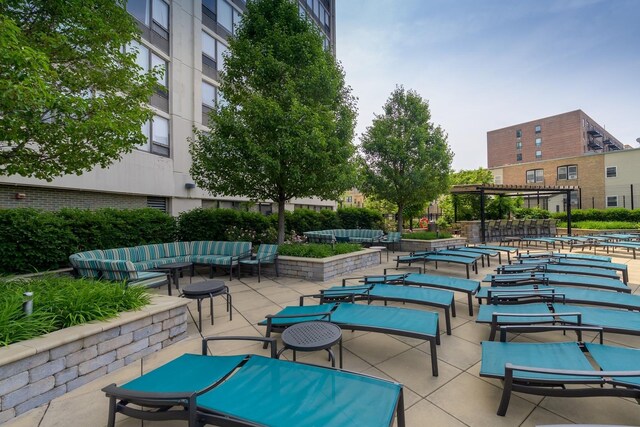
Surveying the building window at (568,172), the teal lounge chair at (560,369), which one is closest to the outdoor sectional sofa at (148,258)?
the teal lounge chair at (560,369)

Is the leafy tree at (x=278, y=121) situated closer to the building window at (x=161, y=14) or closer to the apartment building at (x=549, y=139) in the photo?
the building window at (x=161, y=14)

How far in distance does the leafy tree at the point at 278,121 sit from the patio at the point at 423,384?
14.8ft

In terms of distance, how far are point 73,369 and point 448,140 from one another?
1525cm

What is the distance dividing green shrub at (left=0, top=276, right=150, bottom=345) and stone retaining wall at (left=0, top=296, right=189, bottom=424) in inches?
5.7

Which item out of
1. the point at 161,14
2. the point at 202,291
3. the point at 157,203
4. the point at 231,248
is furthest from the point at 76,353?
the point at 161,14

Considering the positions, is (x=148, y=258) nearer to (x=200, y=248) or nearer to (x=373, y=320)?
(x=200, y=248)

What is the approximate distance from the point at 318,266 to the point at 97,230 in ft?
18.6

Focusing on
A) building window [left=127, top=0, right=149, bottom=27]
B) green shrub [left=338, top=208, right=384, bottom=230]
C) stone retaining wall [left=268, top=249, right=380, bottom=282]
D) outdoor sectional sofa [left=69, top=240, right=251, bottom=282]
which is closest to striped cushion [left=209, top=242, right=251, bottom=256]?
outdoor sectional sofa [left=69, top=240, right=251, bottom=282]

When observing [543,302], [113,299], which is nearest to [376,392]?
[113,299]

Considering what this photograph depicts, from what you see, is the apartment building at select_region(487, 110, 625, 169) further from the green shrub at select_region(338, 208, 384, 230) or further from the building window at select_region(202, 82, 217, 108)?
the building window at select_region(202, 82, 217, 108)

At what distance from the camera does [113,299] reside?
3.72m

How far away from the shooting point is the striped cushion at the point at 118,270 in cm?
534

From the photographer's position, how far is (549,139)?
47.4 meters

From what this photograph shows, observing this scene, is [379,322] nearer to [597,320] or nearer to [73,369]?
[597,320]
